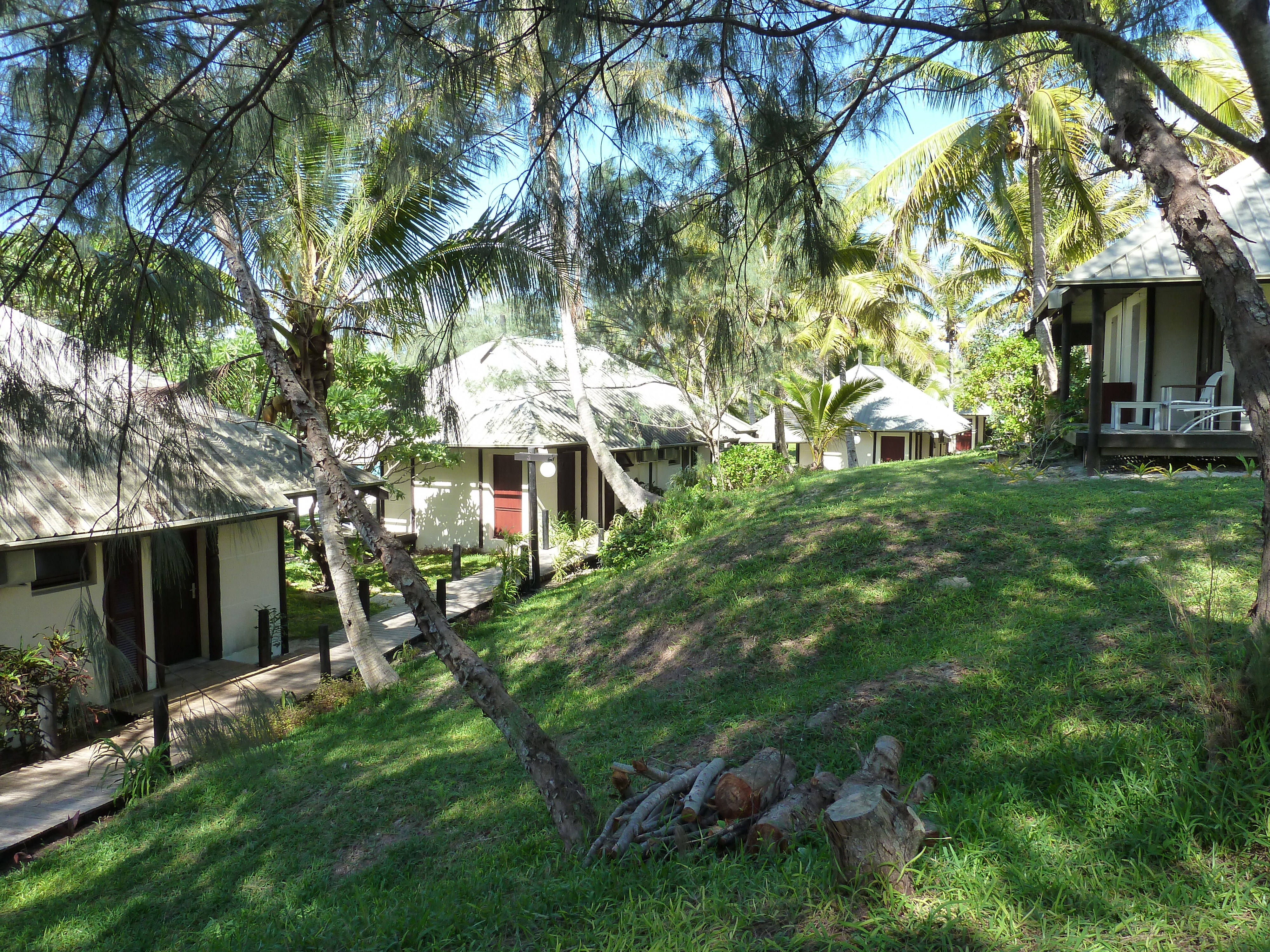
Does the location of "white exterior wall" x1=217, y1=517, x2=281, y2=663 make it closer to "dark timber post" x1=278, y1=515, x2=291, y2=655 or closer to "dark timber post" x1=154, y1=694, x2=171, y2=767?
"dark timber post" x1=278, y1=515, x2=291, y2=655

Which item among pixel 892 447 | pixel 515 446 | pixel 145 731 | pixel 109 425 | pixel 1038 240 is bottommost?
pixel 145 731

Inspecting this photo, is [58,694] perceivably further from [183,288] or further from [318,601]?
[318,601]

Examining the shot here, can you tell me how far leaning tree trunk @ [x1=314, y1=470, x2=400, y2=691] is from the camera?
8.93 meters

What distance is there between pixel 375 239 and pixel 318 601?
863 centimetres

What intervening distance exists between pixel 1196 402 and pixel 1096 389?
1.81 m

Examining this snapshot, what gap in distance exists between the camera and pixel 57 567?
8.26 meters

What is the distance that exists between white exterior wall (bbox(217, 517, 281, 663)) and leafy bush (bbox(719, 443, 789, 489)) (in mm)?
8740

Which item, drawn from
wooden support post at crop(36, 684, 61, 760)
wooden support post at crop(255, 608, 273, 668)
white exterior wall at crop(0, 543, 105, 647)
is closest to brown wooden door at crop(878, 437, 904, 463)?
wooden support post at crop(255, 608, 273, 668)

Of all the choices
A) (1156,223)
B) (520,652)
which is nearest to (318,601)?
(520,652)

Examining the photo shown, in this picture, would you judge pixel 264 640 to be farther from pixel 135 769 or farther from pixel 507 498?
pixel 507 498

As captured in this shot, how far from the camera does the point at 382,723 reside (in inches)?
304

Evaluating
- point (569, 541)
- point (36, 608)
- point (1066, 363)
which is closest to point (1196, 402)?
point (1066, 363)

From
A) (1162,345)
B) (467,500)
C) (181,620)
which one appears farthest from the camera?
(467,500)

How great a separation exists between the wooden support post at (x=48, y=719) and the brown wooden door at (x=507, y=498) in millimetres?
11279
